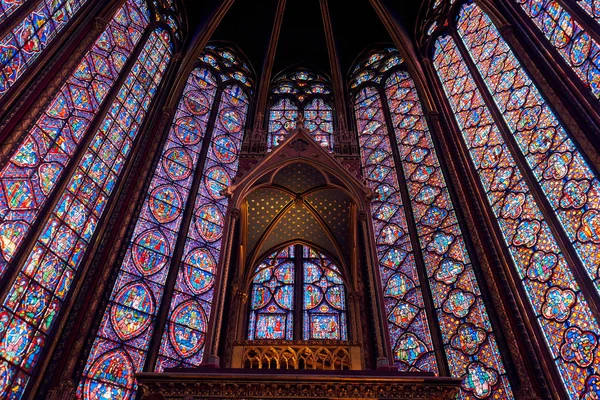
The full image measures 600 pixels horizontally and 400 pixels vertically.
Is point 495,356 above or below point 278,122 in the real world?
below

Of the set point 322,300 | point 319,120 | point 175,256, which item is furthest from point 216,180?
point 319,120

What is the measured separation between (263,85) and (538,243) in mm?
7573

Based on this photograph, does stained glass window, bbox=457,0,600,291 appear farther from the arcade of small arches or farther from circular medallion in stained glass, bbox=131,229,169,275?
circular medallion in stained glass, bbox=131,229,169,275

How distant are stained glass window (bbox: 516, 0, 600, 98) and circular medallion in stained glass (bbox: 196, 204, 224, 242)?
22.5 ft

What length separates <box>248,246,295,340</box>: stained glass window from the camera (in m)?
8.93

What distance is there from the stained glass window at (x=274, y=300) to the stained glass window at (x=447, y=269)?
2.58 metres

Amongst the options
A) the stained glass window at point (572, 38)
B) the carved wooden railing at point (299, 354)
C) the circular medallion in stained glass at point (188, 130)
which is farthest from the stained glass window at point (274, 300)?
the stained glass window at point (572, 38)

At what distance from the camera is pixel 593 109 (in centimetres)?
710

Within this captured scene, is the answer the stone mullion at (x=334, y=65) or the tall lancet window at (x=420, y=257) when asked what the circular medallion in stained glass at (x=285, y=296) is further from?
the stone mullion at (x=334, y=65)

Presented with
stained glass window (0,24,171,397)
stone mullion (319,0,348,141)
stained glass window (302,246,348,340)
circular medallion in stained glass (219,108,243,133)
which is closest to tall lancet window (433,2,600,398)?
stone mullion (319,0,348,141)

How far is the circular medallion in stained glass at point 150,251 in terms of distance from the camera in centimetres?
884

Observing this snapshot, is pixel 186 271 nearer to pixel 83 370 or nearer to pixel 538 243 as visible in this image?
pixel 83 370

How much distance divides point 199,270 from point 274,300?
58.8 inches

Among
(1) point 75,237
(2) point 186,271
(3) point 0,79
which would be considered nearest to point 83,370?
(1) point 75,237
